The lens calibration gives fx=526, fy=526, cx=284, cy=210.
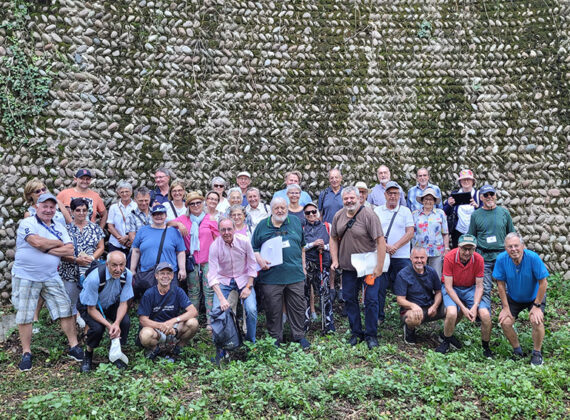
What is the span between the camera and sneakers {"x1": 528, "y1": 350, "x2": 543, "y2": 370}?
6055 millimetres

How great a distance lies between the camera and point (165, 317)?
609cm

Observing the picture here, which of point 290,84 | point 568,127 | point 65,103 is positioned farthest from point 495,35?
point 65,103

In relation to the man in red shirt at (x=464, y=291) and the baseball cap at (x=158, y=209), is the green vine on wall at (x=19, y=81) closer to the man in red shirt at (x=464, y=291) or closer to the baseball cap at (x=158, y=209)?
the baseball cap at (x=158, y=209)

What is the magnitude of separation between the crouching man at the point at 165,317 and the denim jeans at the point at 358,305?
6.44 feet

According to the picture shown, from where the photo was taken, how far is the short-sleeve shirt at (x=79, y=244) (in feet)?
21.5

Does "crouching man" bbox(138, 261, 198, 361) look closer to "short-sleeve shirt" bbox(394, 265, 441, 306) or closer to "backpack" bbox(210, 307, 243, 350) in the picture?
"backpack" bbox(210, 307, 243, 350)

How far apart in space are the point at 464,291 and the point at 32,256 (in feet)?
17.1

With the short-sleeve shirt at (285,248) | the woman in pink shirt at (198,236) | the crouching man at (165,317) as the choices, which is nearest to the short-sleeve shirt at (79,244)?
the woman in pink shirt at (198,236)

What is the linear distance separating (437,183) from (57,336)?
6.91 meters

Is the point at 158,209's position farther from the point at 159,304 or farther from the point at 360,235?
the point at 360,235

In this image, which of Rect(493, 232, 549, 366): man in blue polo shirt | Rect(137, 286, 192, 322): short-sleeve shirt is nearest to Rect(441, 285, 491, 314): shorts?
Rect(493, 232, 549, 366): man in blue polo shirt

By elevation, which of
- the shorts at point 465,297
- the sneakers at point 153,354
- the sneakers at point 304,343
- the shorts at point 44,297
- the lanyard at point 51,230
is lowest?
the sneakers at point 304,343

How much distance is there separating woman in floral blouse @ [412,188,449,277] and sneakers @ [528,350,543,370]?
5.72 feet

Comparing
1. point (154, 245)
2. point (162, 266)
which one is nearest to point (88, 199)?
point (154, 245)
